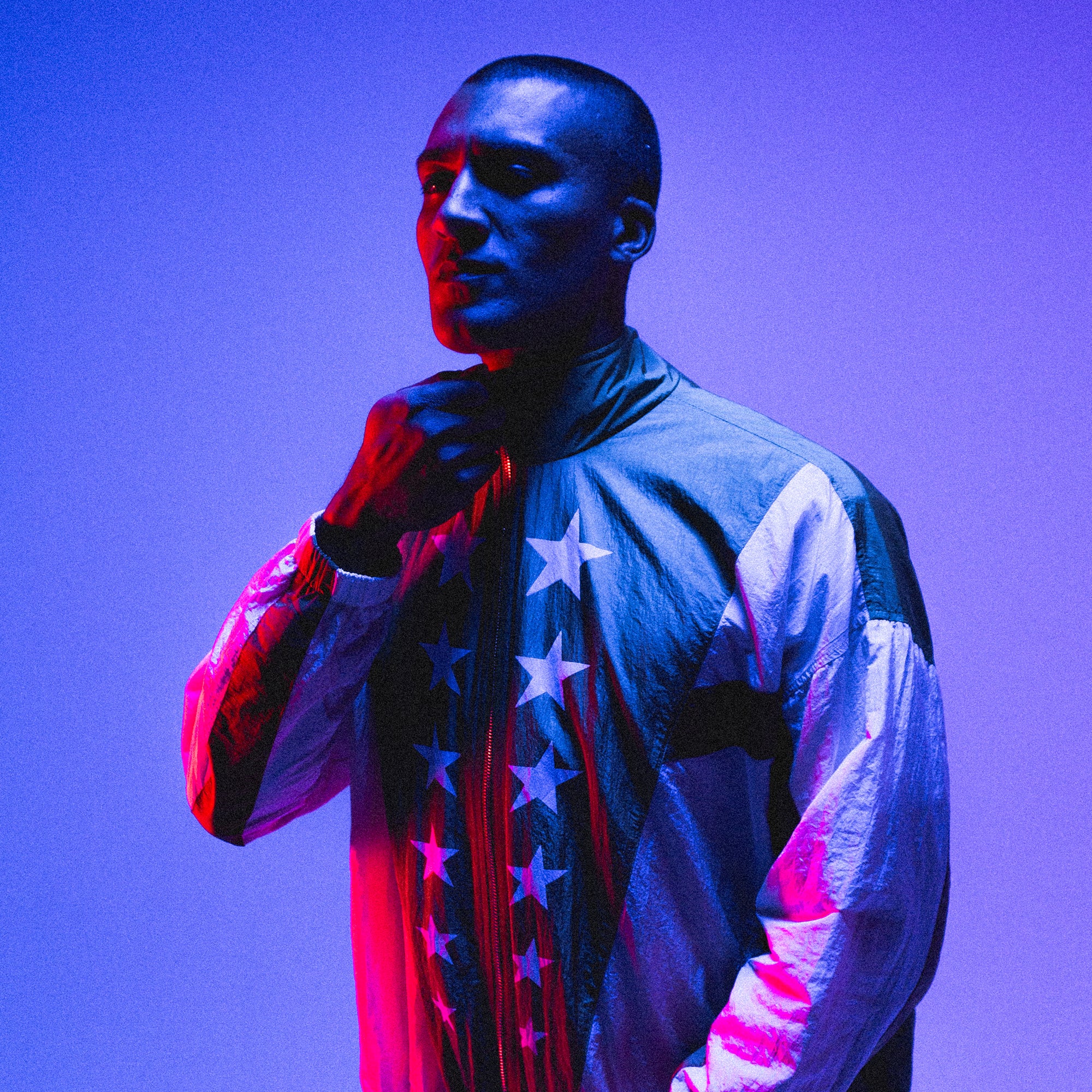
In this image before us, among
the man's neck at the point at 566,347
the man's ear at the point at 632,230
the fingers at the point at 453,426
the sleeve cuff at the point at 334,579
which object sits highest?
the man's ear at the point at 632,230

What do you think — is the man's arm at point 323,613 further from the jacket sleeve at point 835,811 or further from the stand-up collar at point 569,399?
the jacket sleeve at point 835,811

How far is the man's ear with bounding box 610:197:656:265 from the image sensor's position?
902mm

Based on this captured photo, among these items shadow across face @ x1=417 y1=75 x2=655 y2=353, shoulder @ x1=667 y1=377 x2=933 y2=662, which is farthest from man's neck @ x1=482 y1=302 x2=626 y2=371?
shoulder @ x1=667 y1=377 x2=933 y2=662

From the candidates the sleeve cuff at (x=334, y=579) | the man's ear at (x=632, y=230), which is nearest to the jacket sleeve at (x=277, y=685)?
the sleeve cuff at (x=334, y=579)

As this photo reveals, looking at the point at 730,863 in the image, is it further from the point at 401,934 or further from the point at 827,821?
the point at 401,934

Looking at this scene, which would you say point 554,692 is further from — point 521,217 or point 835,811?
point 521,217

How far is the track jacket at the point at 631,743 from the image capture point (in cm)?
76

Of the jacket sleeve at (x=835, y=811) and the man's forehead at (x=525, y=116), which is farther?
the man's forehead at (x=525, y=116)

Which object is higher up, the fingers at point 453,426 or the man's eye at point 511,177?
the man's eye at point 511,177

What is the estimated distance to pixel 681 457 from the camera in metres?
0.87

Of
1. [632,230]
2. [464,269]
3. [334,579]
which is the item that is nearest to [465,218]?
[464,269]

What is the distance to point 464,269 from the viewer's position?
856 mm

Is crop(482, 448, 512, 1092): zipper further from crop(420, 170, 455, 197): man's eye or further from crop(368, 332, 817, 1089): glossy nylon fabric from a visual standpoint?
crop(420, 170, 455, 197): man's eye

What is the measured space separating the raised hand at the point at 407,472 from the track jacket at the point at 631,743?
0.08ft
